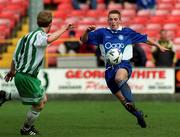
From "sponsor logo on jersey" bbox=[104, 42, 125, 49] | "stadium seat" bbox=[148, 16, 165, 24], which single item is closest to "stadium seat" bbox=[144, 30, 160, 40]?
"stadium seat" bbox=[148, 16, 165, 24]

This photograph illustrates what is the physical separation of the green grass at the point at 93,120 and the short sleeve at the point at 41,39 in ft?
4.45

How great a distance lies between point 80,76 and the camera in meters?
19.8

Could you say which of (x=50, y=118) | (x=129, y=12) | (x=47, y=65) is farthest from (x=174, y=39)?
(x=50, y=118)

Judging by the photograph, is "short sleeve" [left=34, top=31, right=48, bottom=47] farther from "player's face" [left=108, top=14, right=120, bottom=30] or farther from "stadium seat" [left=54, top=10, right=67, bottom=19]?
"stadium seat" [left=54, top=10, right=67, bottom=19]

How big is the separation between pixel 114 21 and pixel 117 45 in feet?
1.56

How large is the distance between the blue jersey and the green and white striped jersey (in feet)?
6.26

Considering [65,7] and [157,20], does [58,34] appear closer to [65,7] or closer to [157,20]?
[157,20]

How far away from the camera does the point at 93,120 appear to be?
45.7 feet

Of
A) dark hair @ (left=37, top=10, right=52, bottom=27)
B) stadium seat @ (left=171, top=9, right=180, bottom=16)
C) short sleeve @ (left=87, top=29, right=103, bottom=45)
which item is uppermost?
dark hair @ (left=37, top=10, right=52, bottom=27)

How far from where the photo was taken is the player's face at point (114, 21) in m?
12.4

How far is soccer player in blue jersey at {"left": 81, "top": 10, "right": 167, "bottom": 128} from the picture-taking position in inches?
487

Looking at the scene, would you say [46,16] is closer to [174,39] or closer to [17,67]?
[17,67]

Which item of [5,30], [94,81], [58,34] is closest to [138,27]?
[5,30]

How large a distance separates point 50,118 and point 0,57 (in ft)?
27.1
